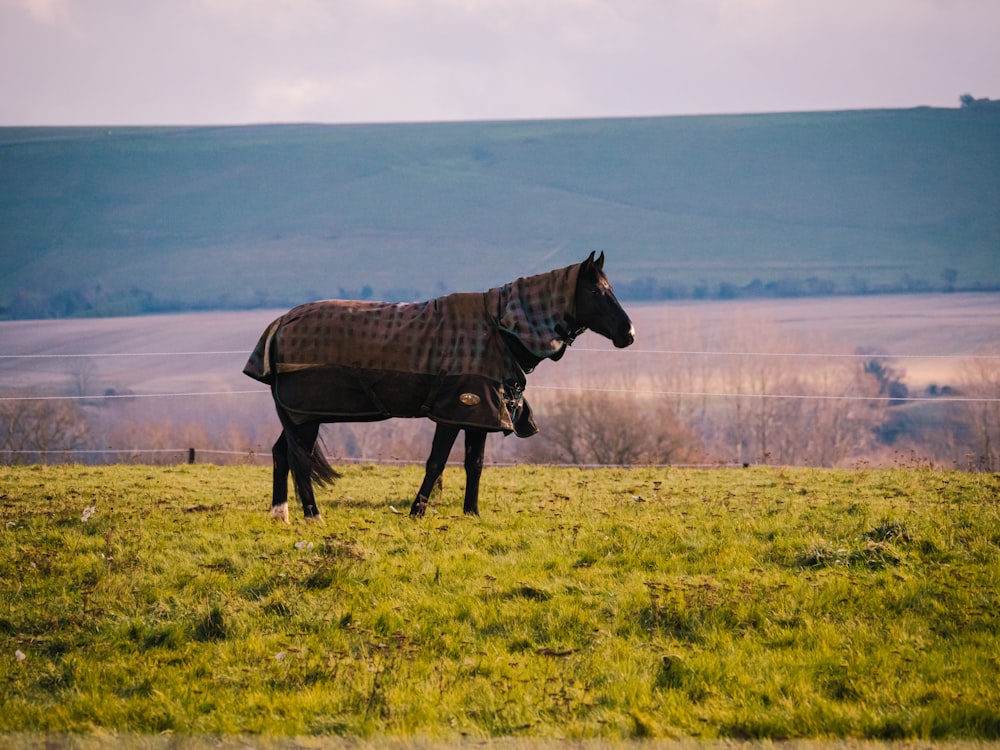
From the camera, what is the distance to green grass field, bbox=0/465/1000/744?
6684mm

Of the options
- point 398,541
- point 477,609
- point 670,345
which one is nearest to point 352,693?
point 477,609

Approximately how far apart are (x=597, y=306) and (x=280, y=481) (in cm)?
378

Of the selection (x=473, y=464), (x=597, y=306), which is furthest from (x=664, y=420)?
(x=597, y=306)

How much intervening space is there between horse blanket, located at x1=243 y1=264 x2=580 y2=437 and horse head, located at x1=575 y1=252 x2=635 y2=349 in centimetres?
12

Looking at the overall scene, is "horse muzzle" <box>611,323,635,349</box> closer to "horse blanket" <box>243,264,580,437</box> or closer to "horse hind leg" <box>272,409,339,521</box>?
"horse blanket" <box>243,264,580,437</box>

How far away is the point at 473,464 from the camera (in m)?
12.1

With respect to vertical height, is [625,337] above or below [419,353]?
above

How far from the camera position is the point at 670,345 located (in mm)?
112562

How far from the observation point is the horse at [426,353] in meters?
11.6

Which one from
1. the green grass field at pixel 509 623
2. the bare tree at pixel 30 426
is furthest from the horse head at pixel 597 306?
the bare tree at pixel 30 426

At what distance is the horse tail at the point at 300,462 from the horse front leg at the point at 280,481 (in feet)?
0.39

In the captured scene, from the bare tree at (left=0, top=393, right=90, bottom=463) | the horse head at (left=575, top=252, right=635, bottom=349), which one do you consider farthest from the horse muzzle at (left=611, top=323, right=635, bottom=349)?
the bare tree at (left=0, top=393, right=90, bottom=463)

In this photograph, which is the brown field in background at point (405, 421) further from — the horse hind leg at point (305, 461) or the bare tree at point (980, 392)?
the horse hind leg at point (305, 461)

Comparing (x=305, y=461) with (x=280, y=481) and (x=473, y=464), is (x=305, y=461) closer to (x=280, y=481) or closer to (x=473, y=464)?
(x=280, y=481)
